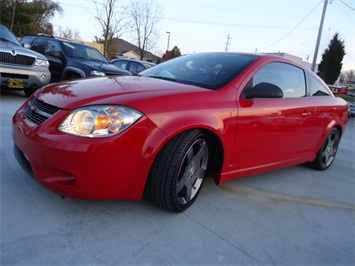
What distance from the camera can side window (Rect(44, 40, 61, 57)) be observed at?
25.1 ft

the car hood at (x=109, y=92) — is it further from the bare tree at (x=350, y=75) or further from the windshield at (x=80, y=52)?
the bare tree at (x=350, y=75)

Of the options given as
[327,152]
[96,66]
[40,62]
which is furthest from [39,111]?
[96,66]

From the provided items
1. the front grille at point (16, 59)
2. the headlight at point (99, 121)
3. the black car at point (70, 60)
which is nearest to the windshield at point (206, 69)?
the headlight at point (99, 121)

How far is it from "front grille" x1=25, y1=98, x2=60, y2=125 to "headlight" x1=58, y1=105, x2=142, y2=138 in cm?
22

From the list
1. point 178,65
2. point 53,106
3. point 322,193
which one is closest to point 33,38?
point 178,65

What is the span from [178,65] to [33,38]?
7.14 metres

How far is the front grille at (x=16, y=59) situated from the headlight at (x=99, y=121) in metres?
4.70

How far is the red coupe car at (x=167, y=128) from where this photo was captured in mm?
1999

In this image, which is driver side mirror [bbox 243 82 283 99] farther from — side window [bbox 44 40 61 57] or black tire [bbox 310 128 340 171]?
side window [bbox 44 40 61 57]

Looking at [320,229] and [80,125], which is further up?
[80,125]

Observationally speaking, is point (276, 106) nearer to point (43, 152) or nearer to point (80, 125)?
point (80, 125)

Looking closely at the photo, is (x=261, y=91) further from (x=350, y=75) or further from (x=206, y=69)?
(x=350, y=75)

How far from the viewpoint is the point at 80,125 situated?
6.59 ft

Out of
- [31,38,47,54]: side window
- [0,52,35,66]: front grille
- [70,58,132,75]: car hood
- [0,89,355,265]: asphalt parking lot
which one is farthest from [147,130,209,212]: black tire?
[31,38,47,54]: side window
